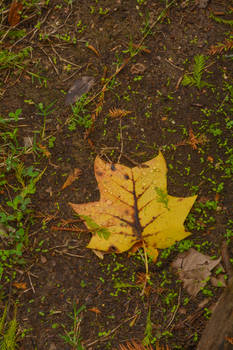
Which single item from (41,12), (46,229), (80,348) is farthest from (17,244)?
(41,12)

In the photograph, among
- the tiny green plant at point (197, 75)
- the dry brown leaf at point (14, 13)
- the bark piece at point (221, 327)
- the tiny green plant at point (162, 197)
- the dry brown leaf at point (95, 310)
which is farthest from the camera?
the dry brown leaf at point (14, 13)

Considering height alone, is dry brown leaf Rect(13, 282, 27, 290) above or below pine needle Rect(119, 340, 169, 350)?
below

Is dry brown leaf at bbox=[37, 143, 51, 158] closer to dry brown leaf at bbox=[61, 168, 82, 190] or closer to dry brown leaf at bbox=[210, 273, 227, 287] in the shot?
dry brown leaf at bbox=[61, 168, 82, 190]

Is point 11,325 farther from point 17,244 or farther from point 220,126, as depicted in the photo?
point 220,126

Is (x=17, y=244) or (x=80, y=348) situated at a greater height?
(x=17, y=244)

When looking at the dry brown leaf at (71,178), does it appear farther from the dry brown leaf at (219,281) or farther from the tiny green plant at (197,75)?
the dry brown leaf at (219,281)

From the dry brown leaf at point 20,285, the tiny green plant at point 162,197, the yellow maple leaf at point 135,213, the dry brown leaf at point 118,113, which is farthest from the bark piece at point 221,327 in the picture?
the dry brown leaf at point 118,113

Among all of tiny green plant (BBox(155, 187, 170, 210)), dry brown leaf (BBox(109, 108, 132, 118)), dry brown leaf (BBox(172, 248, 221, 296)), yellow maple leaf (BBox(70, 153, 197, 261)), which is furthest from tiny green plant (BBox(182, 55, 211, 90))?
dry brown leaf (BBox(172, 248, 221, 296))
